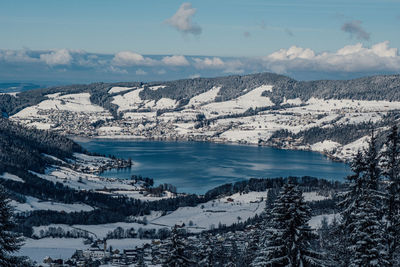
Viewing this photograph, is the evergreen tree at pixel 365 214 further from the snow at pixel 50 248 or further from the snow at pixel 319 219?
the snow at pixel 319 219

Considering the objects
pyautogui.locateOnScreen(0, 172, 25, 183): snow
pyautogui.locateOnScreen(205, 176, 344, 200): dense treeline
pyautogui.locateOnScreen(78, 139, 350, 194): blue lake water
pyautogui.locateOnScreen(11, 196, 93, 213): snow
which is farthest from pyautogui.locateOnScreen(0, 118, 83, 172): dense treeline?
pyautogui.locateOnScreen(205, 176, 344, 200): dense treeline

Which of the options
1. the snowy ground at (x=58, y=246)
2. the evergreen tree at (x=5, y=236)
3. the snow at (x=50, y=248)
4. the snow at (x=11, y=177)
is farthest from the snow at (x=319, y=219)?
the snow at (x=11, y=177)

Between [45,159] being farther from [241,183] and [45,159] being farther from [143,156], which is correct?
[241,183]

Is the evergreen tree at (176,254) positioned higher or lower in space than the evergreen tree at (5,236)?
lower

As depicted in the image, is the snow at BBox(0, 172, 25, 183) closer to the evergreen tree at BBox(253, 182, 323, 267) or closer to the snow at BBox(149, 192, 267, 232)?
the snow at BBox(149, 192, 267, 232)

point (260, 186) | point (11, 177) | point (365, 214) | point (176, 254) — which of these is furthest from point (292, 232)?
point (11, 177)
